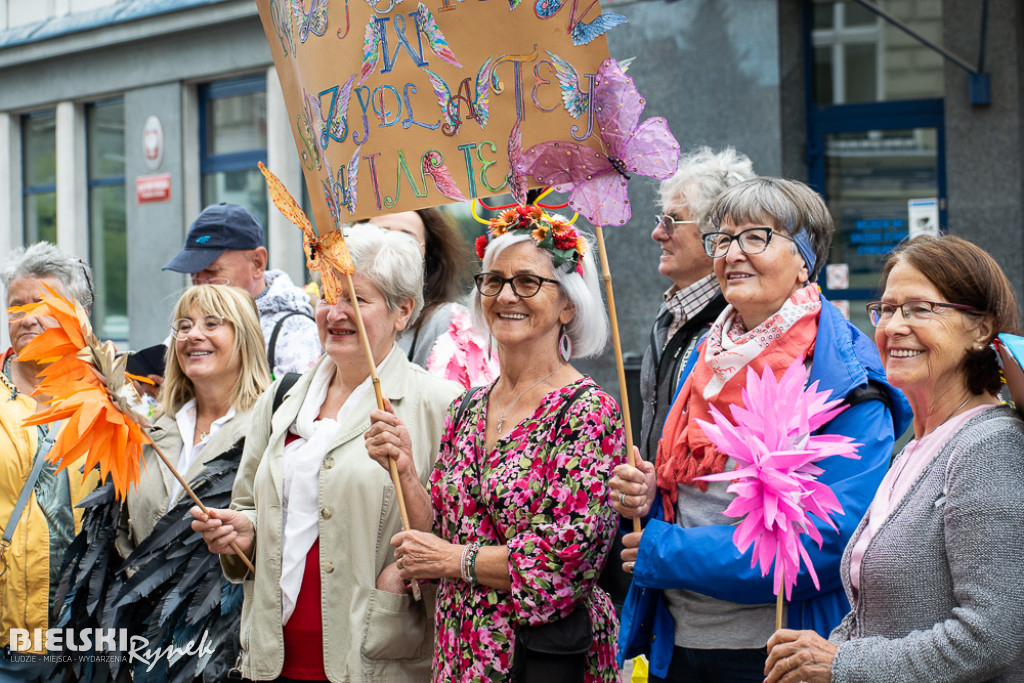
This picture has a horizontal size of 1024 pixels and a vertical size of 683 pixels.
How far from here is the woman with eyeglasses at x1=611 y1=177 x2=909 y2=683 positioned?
250cm

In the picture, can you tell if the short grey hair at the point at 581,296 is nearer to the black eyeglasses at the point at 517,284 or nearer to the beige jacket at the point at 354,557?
the black eyeglasses at the point at 517,284

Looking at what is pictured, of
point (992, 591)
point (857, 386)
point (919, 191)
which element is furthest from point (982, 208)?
point (992, 591)

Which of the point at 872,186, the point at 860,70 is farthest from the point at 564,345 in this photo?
the point at 860,70

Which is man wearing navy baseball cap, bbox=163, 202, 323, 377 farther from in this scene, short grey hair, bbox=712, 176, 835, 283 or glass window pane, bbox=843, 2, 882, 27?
glass window pane, bbox=843, 2, 882, 27

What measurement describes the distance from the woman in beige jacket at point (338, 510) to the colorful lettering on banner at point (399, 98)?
420 mm

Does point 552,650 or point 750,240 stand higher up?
point 750,240

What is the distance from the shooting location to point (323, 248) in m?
2.98

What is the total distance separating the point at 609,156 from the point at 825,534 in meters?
1.05

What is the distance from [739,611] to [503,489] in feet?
2.22

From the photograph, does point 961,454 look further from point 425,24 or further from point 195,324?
point 195,324

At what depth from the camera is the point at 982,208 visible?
305 inches

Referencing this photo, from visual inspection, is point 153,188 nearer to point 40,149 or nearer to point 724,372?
point 40,149

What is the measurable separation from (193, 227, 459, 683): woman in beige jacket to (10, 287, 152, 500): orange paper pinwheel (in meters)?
0.33

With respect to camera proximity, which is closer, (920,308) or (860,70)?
(920,308)
